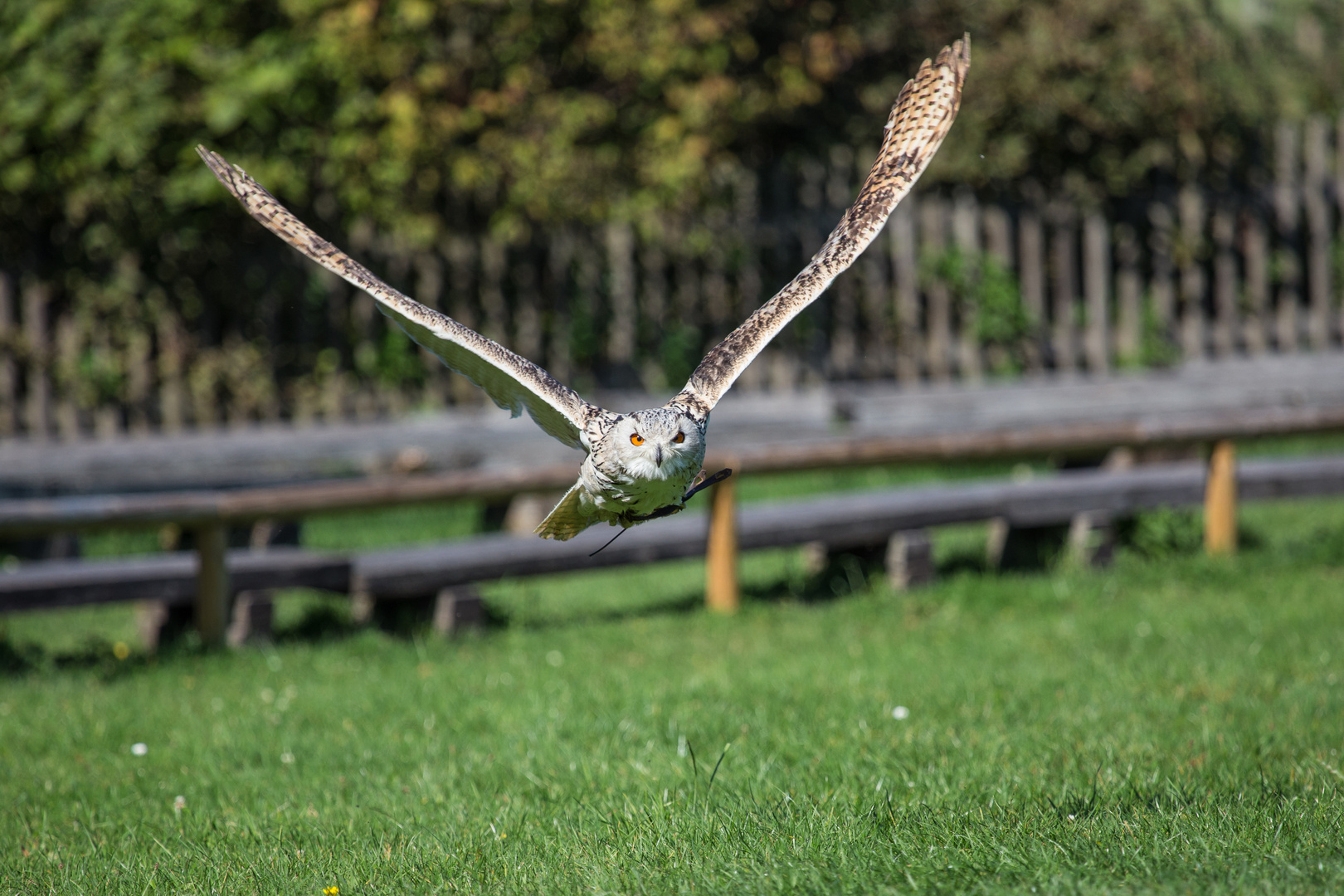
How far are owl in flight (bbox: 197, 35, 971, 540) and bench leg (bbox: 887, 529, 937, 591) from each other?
3.44m

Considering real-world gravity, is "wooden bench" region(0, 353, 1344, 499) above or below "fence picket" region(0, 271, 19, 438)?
below

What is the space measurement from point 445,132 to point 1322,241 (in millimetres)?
6669

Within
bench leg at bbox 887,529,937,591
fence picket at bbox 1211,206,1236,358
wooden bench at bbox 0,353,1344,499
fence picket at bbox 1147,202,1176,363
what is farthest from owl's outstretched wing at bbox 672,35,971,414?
fence picket at bbox 1211,206,1236,358

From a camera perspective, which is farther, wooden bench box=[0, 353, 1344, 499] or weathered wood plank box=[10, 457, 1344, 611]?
wooden bench box=[0, 353, 1344, 499]

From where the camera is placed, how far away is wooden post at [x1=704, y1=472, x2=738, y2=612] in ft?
23.1

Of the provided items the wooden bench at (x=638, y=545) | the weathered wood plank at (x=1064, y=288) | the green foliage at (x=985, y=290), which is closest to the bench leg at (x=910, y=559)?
the wooden bench at (x=638, y=545)

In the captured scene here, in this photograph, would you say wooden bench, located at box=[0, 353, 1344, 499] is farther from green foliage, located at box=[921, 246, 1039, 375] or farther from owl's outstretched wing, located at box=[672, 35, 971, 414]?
owl's outstretched wing, located at box=[672, 35, 971, 414]

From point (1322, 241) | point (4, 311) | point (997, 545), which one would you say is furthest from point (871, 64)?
point (4, 311)

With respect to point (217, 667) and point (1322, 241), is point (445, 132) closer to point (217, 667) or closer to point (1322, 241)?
point (217, 667)

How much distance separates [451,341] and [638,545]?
3619mm

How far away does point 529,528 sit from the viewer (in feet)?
28.0

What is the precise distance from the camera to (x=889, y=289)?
9.67 metres

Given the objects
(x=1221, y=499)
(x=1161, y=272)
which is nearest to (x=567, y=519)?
Result: (x=1221, y=499)

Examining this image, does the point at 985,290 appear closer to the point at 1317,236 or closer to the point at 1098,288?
the point at 1098,288
